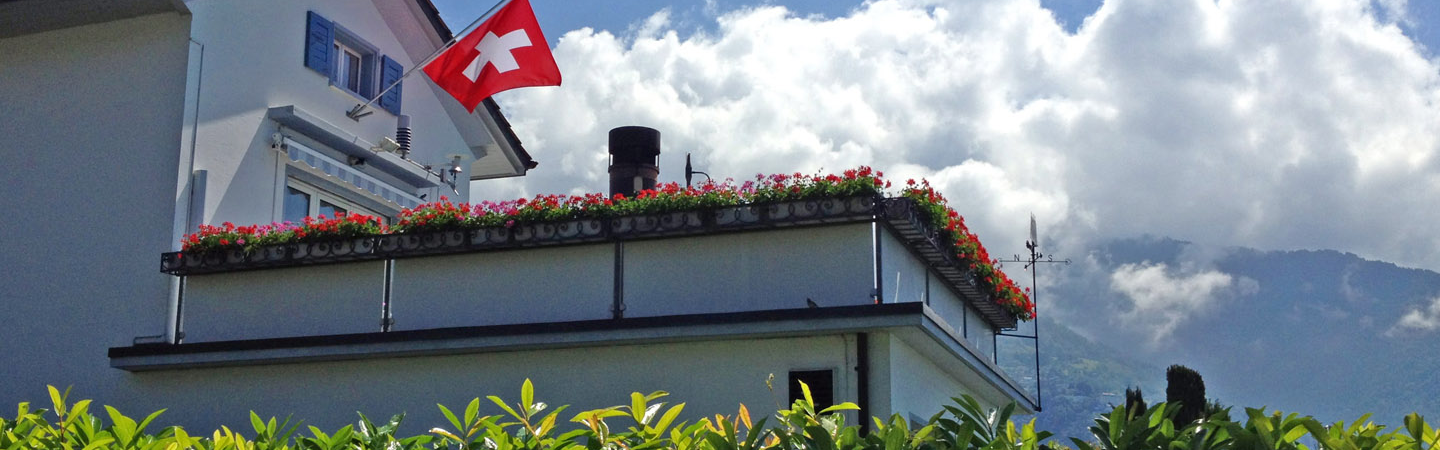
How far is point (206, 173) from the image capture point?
14.6 m

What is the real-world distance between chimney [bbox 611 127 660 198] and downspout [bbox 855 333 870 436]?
7.45m

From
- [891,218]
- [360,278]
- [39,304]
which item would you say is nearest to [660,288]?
[891,218]

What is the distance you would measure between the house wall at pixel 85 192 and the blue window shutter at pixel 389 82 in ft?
12.2

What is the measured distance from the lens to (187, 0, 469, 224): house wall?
14961 millimetres

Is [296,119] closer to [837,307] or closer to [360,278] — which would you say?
[360,278]

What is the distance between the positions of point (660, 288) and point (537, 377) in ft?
4.37

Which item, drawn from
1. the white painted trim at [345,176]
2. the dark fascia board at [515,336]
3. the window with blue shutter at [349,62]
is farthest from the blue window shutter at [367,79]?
the dark fascia board at [515,336]

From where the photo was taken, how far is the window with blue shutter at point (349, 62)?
17.0 meters

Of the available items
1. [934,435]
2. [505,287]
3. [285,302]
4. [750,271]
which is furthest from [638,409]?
[285,302]

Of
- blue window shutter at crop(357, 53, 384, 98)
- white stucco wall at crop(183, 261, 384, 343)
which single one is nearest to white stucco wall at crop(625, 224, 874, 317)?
white stucco wall at crop(183, 261, 384, 343)

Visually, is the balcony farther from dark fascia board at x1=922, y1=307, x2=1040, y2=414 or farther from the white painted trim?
the white painted trim

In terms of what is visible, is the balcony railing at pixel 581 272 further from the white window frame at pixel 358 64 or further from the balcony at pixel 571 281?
the white window frame at pixel 358 64

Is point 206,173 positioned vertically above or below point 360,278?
above

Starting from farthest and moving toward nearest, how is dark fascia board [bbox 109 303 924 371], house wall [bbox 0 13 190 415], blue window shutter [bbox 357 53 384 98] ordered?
blue window shutter [bbox 357 53 384 98]
house wall [bbox 0 13 190 415]
dark fascia board [bbox 109 303 924 371]
